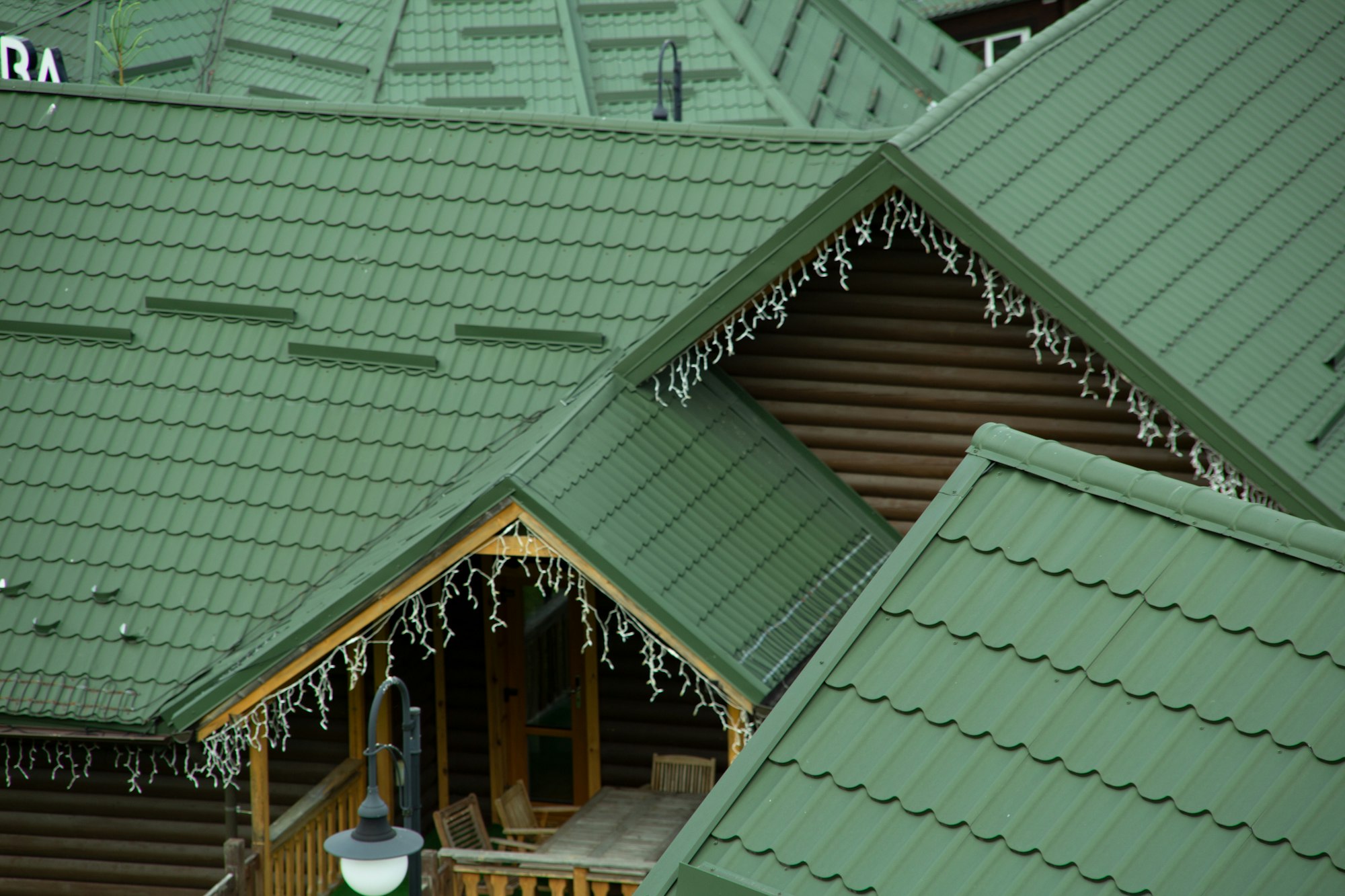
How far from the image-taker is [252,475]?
1066 cm

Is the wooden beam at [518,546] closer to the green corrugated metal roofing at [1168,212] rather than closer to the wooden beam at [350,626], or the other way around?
the wooden beam at [350,626]

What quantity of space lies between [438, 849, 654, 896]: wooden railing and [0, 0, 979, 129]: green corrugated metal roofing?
12.9m

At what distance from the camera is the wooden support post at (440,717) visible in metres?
11.5

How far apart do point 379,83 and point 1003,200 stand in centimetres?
1313

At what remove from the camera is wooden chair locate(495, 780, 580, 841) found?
10.4 meters

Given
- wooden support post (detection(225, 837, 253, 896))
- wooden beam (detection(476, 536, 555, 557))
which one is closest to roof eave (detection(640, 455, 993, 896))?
wooden beam (detection(476, 536, 555, 557))

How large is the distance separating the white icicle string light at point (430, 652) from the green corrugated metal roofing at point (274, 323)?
40 cm

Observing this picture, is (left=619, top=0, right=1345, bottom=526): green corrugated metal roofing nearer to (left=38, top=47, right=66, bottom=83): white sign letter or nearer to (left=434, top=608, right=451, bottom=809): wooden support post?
(left=434, top=608, right=451, bottom=809): wooden support post

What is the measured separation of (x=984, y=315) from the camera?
11.0 metres

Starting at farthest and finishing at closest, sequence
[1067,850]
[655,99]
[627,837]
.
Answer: [655,99], [627,837], [1067,850]

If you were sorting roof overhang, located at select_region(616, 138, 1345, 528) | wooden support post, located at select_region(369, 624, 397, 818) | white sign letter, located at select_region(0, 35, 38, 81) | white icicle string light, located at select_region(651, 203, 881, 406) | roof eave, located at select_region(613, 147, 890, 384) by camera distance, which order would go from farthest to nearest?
white sign letter, located at select_region(0, 35, 38, 81)
wooden support post, located at select_region(369, 624, 397, 818)
white icicle string light, located at select_region(651, 203, 881, 406)
roof eave, located at select_region(613, 147, 890, 384)
roof overhang, located at select_region(616, 138, 1345, 528)

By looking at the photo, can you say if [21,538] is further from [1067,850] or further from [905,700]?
[1067,850]

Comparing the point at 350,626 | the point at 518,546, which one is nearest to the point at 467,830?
the point at 350,626

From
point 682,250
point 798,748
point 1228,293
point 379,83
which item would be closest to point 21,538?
point 682,250
